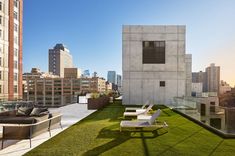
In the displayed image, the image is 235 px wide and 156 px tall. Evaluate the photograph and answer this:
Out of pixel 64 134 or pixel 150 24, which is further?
pixel 150 24

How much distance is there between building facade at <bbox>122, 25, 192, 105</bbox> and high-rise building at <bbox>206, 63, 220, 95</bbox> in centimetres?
11224

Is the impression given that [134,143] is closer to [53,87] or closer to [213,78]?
[53,87]

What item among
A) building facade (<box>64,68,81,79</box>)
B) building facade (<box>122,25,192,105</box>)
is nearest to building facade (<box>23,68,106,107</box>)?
building facade (<box>64,68,81,79</box>)

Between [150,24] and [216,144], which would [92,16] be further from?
[216,144]

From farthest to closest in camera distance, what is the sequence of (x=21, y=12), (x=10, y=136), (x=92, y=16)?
1. (x=21, y=12)
2. (x=92, y=16)
3. (x=10, y=136)

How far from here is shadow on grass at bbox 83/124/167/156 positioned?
263 inches

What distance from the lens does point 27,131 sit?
22.4 feet

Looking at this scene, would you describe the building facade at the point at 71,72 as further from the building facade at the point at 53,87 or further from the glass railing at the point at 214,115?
the glass railing at the point at 214,115

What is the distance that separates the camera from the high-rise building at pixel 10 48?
38625 millimetres

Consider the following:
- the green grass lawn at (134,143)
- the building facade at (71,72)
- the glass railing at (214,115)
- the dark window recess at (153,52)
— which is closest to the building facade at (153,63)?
the dark window recess at (153,52)

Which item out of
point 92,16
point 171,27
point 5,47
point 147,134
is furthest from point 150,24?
point 5,47

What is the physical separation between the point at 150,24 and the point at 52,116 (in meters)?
19.8

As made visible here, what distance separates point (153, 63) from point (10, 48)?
1129 inches

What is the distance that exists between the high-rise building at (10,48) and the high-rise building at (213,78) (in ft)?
362
